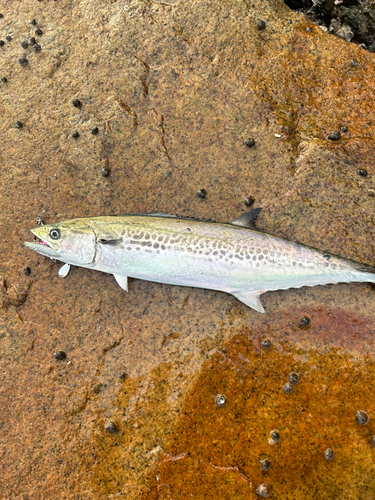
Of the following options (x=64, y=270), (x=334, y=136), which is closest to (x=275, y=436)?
(x=64, y=270)

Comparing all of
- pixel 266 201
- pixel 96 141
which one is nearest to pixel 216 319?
pixel 266 201

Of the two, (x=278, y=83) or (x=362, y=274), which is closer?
(x=362, y=274)

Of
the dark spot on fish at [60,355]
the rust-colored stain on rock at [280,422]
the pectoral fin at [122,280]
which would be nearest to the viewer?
the rust-colored stain on rock at [280,422]

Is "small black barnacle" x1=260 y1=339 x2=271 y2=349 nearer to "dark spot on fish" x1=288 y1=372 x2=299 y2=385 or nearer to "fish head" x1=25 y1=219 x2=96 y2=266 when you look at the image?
"dark spot on fish" x1=288 y1=372 x2=299 y2=385

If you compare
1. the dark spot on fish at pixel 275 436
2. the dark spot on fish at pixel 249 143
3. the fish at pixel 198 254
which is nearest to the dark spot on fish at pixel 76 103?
the fish at pixel 198 254

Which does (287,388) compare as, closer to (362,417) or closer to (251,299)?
(362,417)

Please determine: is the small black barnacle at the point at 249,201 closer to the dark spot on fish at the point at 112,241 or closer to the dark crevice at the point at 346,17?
the dark spot on fish at the point at 112,241

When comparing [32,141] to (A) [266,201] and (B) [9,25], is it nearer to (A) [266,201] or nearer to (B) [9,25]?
(B) [9,25]
